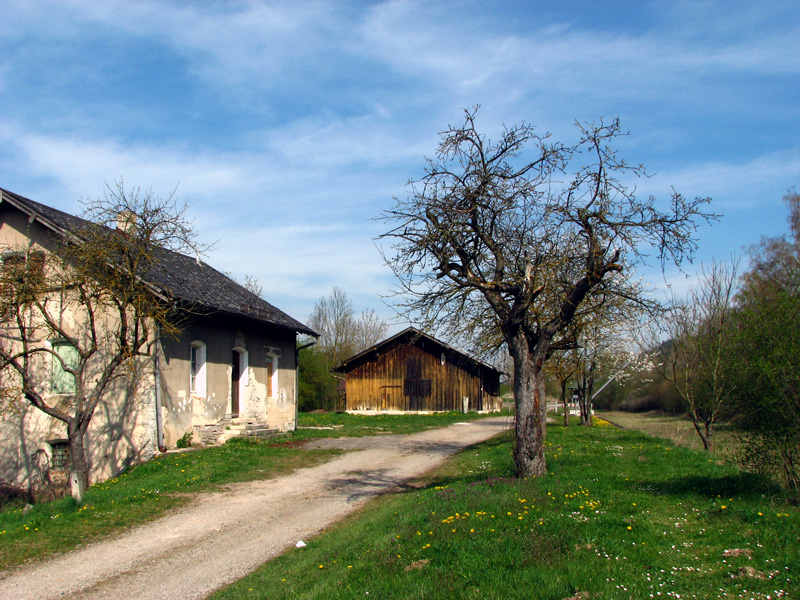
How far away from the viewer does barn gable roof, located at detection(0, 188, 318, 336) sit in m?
16.5

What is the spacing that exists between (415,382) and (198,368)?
22047 millimetres

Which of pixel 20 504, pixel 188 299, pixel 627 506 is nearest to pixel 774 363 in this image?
pixel 627 506

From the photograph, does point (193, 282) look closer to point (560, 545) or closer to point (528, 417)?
point (528, 417)

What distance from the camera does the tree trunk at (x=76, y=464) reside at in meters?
11.5

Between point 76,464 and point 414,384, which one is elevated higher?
point 414,384

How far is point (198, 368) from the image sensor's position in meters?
19.0

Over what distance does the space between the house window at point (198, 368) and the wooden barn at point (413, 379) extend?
67.6ft

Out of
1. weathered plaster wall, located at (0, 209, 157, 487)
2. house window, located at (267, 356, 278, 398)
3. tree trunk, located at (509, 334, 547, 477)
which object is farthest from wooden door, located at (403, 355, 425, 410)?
tree trunk, located at (509, 334, 547, 477)

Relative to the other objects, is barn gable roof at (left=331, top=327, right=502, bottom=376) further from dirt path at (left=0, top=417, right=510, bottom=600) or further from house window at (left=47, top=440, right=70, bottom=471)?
dirt path at (left=0, top=417, right=510, bottom=600)

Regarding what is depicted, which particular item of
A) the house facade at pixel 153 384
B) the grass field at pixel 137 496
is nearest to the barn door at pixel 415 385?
the house facade at pixel 153 384

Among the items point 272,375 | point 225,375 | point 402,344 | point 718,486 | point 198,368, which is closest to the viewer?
point 718,486

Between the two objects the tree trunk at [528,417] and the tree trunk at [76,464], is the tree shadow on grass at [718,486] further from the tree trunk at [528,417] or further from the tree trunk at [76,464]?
the tree trunk at [76,464]

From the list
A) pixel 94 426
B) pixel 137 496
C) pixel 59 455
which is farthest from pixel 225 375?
pixel 137 496

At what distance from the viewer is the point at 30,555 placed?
340 inches
